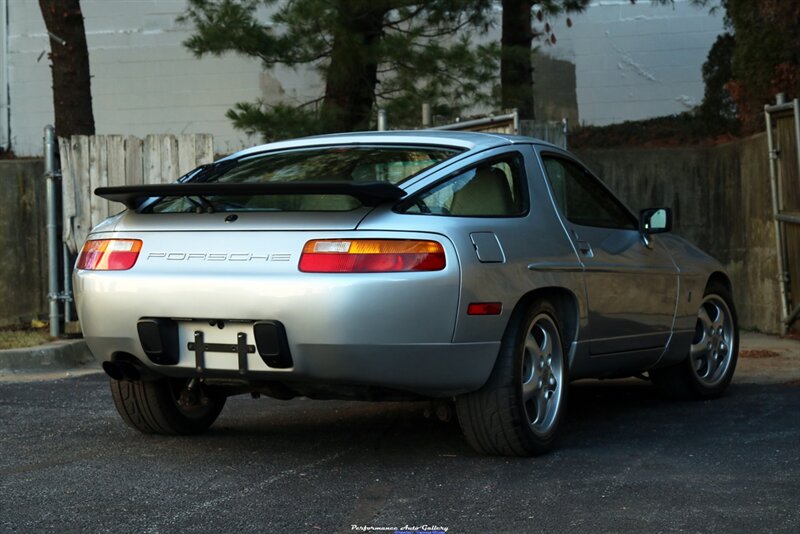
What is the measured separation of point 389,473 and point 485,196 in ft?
4.40

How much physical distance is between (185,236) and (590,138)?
465 inches

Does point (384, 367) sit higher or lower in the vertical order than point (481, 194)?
lower

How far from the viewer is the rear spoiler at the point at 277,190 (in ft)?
16.3

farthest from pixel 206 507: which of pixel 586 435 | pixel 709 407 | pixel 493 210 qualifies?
pixel 709 407

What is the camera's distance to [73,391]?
809cm

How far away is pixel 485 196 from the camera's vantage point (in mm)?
5738

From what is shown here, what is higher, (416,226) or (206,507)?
(416,226)

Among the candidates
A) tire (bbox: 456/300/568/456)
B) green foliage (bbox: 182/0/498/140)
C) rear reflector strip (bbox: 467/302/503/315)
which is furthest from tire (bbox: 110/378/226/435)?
green foliage (bbox: 182/0/498/140)

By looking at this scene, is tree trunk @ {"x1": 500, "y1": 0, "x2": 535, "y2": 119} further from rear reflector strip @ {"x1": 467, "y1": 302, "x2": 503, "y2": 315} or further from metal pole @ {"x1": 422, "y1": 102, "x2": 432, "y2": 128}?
rear reflector strip @ {"x1": 467, "y1": 302, "x2": 503, "y2": 315}

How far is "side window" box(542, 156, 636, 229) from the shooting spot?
639cm

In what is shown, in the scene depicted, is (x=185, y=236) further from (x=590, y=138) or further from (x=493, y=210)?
(x=590, y=138)

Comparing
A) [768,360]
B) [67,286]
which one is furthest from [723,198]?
[67,286]

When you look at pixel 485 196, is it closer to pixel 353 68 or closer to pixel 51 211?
pixel 51 211

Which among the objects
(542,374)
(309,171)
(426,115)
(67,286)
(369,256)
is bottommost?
(542,374)
